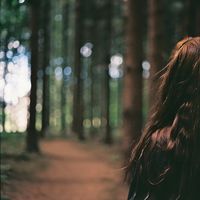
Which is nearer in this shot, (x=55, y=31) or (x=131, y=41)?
(x=131, y=41)

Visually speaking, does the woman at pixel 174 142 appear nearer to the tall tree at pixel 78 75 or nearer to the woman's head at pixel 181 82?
the woman's head at pixel 181 82

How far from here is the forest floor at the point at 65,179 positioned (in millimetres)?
13352

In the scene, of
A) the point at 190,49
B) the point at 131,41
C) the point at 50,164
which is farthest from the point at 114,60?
the point at 190,49

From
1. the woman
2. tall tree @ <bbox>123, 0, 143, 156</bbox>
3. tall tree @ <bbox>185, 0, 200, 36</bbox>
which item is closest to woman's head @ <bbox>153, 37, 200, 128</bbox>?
the woman

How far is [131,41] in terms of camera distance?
1352 centimetres

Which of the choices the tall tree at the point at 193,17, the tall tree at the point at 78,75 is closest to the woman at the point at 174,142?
the tall tree at the point at 193,17

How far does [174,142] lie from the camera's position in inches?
76.9

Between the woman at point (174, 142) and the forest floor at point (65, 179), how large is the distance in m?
8.53

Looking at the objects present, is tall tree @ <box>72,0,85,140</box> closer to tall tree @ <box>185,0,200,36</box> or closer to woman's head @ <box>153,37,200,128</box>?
tall tree @ <box>185,0,200,36</box>

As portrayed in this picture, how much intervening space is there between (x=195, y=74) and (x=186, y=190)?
434 millimetres

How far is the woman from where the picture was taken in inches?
75.6

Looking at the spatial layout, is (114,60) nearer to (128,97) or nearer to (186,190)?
(128,97)

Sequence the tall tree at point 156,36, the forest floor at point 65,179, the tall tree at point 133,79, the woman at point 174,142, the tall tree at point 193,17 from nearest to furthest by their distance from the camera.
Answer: the woman at point 174,142 < the tall tree at point 133,79 < the forest floor at point 65,179 < the tall tree at point 156,36 < the tall tree at point 193,17

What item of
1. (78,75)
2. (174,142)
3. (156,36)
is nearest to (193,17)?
(156,36)
